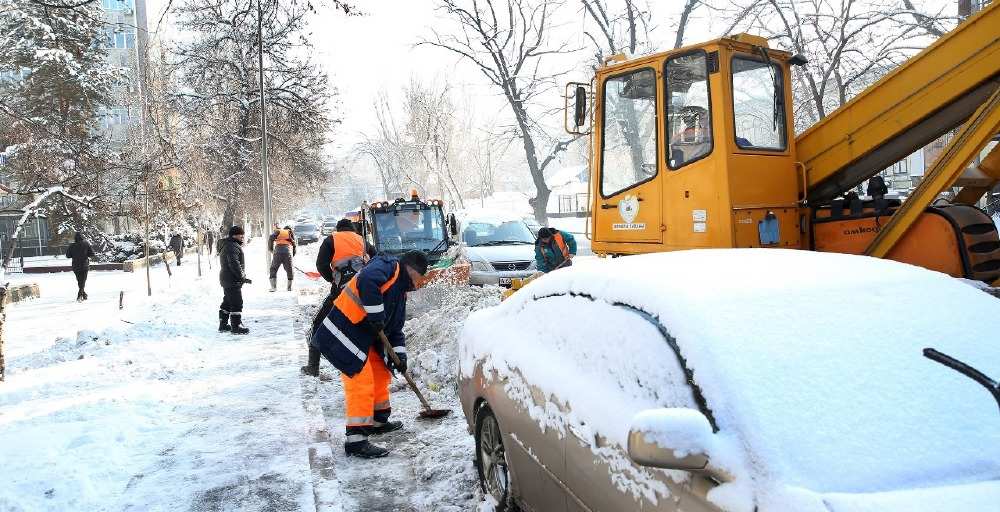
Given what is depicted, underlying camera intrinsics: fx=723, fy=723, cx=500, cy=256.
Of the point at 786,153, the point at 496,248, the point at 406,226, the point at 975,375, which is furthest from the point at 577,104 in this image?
the point at 406,226

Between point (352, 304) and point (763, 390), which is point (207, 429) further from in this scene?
point (763, 390)

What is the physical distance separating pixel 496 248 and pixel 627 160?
7036 millimetres

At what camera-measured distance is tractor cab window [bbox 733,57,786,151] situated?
5652 mm

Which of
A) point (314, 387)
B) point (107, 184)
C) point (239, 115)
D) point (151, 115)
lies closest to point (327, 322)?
point (314, 387)

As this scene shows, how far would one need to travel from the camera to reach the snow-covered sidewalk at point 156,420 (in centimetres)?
426

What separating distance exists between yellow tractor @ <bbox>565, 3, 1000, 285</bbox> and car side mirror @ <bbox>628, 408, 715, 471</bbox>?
Result: 3.50 m

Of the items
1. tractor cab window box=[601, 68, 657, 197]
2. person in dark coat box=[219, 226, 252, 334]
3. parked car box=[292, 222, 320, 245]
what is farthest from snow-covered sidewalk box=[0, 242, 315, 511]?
parked car box=[292, 222, 320, 245]

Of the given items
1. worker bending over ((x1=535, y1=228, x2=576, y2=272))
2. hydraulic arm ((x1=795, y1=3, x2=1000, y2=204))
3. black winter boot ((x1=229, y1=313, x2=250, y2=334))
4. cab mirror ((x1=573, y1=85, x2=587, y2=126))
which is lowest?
black winter boot ((x1=229, y1=313, x2=250, y2=334))

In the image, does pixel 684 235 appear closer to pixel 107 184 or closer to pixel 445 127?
pixel 107 184

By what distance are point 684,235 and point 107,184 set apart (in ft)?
70.7

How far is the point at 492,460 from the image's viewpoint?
4.11 metres

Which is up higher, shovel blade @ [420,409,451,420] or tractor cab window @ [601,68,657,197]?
tractor cab window @ [601,68,657,197]

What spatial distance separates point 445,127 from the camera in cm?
4862

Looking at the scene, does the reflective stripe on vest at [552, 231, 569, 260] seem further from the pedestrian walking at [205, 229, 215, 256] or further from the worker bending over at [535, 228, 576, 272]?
the pedestrian walking at [205, 229, 215, 256]
